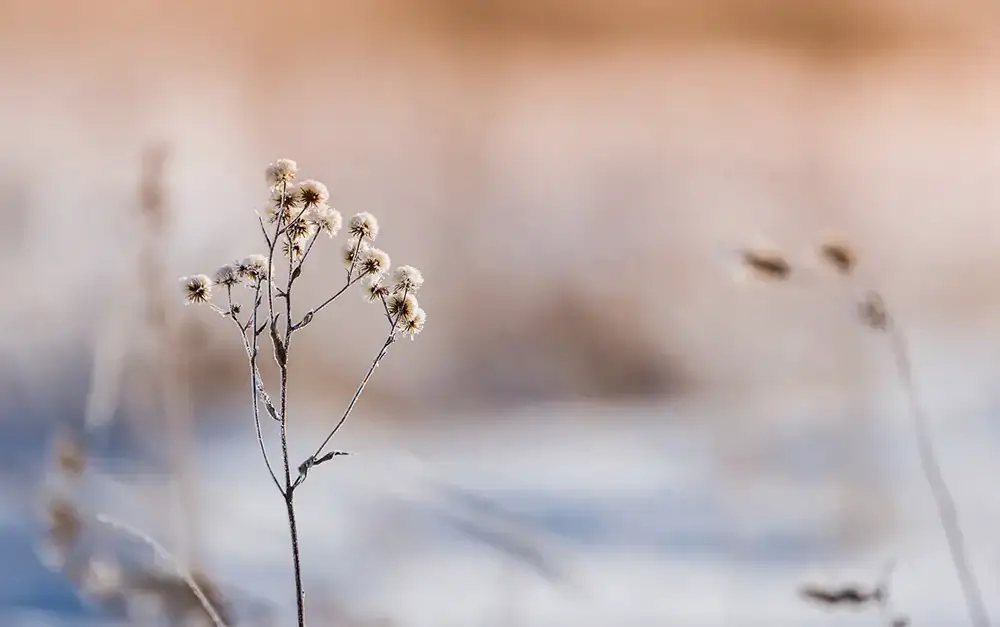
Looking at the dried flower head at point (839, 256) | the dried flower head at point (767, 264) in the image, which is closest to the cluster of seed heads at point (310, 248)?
the dried flower head at point (767, 264)

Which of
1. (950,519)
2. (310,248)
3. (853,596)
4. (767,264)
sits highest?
(767,264)

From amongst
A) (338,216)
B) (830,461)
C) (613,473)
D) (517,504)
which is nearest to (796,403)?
(830,461)

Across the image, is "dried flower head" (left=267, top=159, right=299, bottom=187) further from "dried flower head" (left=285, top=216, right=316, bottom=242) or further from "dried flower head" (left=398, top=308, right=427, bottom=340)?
"dried flower head" (left=398, top=308, right=427, bottom=340)

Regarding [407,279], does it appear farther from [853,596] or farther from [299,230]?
[853,596]

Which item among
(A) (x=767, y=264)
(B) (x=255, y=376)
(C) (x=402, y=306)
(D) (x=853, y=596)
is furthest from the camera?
(A) (x=767, y=264)

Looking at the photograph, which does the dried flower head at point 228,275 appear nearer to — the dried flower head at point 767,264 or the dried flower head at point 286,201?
the dried flower head at point 286,201

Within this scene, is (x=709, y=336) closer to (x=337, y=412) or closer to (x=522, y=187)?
(x=522, y=187)

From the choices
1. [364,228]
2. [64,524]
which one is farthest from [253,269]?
[64,524]
